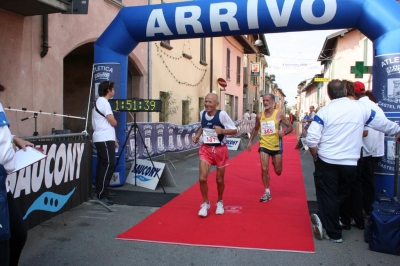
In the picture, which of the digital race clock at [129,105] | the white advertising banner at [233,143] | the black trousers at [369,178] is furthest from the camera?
the white advertising banner at [233,143]

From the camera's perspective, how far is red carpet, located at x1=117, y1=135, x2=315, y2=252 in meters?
4.42

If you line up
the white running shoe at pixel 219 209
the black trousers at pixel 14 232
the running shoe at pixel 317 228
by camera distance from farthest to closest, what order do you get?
1. the white running shoe at pixel 219 209
2. the running shoe at pixel 317 228
3. the black trousers at pixel 14 232

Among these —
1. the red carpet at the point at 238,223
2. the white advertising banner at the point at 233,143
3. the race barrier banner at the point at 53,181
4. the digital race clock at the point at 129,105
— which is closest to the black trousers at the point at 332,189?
the red carpet at the point at 238,223

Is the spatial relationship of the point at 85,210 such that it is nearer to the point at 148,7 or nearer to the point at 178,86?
the point at 148,7

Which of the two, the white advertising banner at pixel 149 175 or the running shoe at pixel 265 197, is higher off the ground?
the white advertising banner at pixel 149 175

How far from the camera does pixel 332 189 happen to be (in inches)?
173

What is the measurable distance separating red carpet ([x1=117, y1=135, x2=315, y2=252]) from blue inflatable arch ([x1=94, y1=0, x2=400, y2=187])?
6.66 feet

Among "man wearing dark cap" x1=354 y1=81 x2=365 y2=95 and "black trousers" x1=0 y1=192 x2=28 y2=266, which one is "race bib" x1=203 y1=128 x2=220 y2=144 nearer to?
"man wearing dark cap" x1=354 y1=81 x2=365 y2=95

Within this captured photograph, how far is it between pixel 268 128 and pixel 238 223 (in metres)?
1.94

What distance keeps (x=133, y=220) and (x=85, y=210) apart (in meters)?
0.94

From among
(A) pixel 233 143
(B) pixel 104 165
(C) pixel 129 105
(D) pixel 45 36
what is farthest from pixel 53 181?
(A) pixel 233 143

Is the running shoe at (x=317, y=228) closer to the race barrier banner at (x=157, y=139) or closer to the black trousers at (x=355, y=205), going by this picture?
the black trousers at (x=355, y=205)

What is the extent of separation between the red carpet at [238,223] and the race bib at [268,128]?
45.7 inches

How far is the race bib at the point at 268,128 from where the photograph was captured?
6410 mm
